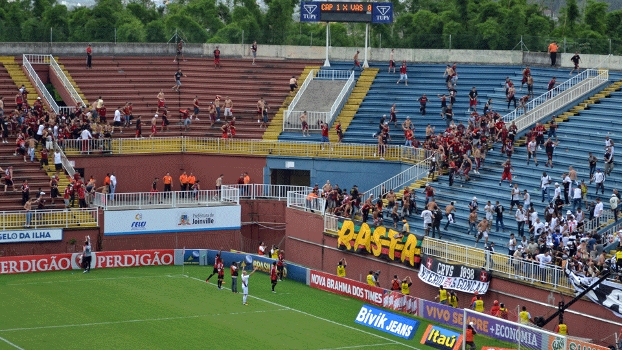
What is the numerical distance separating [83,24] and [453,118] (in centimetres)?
3284

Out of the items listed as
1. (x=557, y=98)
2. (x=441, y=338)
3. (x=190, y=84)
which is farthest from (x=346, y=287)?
(x=190, y=84)

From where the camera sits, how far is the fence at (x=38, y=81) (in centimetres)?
6251

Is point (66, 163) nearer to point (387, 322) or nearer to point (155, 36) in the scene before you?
point (155, 36)

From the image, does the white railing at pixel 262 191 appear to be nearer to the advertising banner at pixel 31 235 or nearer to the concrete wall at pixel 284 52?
the advertising banner at pixel 31 235

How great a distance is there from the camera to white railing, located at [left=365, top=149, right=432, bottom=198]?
5534cm

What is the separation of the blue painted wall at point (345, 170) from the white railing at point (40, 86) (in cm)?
1176

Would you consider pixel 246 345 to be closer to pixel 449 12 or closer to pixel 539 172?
pixel 539 172

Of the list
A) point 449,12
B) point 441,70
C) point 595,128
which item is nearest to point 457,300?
point 595,128

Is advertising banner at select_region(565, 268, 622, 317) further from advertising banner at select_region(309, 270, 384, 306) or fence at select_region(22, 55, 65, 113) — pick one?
fence at select_region(22, 55, 65, 113)

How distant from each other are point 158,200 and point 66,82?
12.4 m

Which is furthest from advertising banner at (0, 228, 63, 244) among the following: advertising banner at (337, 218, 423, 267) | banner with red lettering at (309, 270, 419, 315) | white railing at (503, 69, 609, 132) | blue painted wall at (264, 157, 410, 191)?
white railing at (503, 69, 609, 132)

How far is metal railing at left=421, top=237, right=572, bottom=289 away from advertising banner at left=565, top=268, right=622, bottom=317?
1.96ft

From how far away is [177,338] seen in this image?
40.3m

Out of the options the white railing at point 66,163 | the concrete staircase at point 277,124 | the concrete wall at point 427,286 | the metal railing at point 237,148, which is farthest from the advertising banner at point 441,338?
the concrete staircase at point 277,124
